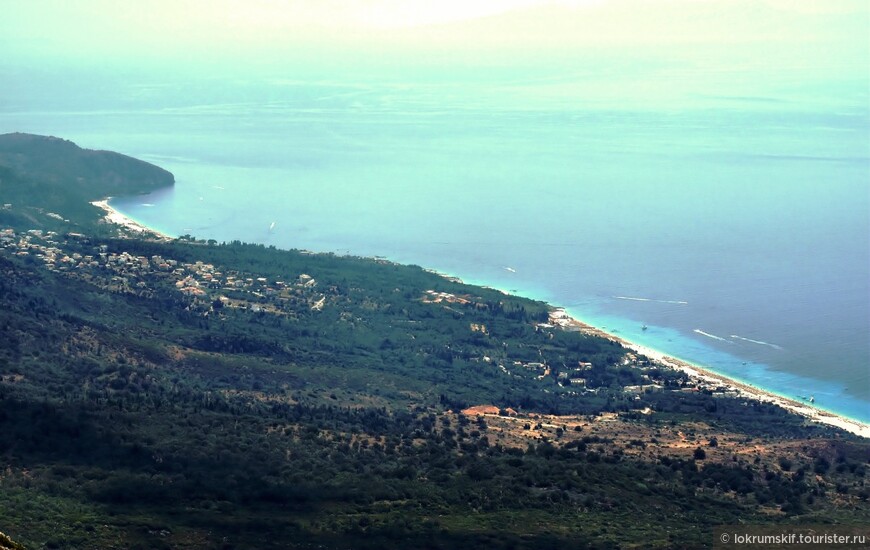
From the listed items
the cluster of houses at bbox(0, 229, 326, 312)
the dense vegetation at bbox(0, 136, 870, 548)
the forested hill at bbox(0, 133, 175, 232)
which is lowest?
the dense vegetation at bbox(0, 136, 870, 548)

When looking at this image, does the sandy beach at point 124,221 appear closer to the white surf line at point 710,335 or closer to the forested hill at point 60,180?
the forested hill at point 60,180

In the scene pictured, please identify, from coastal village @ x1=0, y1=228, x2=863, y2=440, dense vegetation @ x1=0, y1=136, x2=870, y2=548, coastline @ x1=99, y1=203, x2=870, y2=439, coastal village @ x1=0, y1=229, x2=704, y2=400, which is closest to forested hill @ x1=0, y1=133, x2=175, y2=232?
coastal village @ x1=0, y1=228, x2=863, y2=440

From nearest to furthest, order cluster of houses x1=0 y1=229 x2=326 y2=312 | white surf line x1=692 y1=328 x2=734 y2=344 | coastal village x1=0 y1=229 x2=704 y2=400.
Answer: coastal village x1=0 y1=229 x2=704 y2=400 < cluster of houses x1=0 y1=229 x2=326 y2=312 < white surf line x1=692 y1=328 x2=734 y2=344

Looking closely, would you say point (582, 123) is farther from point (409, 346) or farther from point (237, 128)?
point (409, 346)

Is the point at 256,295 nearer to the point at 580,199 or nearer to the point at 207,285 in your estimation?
the point at 207,285

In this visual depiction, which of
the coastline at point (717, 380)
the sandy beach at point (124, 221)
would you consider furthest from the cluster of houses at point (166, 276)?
the sandy beach at point (124, 221)

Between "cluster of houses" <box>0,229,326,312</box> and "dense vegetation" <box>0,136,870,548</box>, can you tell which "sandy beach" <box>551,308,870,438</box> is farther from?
"cluster of houses" <box>0,229,326,312</box>

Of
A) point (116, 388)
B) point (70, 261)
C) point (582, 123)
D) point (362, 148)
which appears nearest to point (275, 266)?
point (70, 261)
